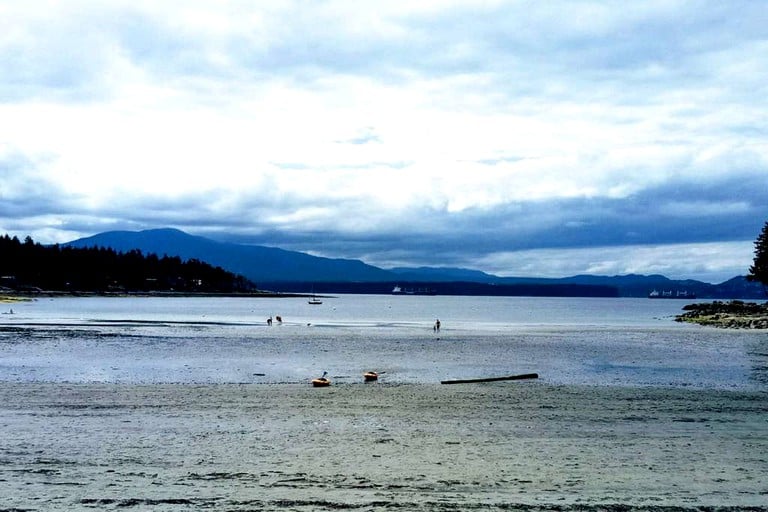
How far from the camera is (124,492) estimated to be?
12.4 m

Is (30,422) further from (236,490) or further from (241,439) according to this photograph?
(236,490)

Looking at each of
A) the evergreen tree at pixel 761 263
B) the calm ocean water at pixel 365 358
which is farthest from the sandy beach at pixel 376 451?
the evergreen tree at pixel 761 263

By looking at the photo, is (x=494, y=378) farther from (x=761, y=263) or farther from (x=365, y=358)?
(x=761, y=263)

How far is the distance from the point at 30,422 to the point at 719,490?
16.4 metres

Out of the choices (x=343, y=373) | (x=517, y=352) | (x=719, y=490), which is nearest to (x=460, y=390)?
(x=343, y=373)

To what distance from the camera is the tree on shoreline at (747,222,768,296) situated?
357ft

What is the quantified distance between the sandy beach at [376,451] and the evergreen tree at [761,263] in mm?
94265

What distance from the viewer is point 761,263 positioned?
110812 millimetres

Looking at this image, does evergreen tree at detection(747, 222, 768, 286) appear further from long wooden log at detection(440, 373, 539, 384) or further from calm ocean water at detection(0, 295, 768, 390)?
long wooden log at detection(440, 373, 539, 384)

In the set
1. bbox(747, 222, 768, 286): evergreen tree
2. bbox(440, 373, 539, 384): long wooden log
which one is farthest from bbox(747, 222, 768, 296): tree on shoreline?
bbox(440, 373, 539, 384): long wooden log

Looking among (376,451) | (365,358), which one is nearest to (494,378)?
(365,358)

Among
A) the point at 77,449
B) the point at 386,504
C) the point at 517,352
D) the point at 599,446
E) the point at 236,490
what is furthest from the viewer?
the point at 517,352

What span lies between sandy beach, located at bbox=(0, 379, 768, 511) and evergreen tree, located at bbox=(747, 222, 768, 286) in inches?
3711

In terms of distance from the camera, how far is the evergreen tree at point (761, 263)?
4289 inches
